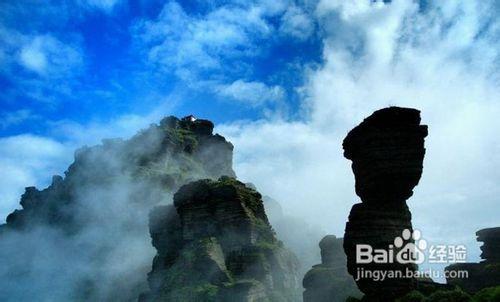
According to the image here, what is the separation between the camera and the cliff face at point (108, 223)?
162 metres

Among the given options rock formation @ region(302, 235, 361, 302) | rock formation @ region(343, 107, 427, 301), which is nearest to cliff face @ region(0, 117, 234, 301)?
rock formation @ region(302, 235, 361, 302)

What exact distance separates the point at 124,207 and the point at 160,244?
62.6m

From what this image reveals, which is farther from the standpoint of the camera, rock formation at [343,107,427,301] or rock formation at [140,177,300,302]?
rock formation at [140,177,300,302]

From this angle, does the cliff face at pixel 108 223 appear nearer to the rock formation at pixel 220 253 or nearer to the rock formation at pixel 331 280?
the rock formation at pixel 220 253

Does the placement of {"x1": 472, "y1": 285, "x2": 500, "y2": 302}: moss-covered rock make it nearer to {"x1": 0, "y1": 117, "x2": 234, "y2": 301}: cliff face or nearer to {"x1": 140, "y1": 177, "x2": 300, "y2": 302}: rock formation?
{"x1": 140, "y1": 177, "x2": 300, "y2": 302}: rock formation

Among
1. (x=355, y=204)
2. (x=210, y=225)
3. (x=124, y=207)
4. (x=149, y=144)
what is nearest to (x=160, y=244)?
(x=210, y=225)

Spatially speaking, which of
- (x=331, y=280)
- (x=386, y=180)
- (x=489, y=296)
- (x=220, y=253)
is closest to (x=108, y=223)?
(x=220, y=253)

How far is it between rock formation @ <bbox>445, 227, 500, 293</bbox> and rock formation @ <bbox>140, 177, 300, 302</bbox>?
135 feet

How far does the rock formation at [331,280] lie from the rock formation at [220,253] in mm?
8362

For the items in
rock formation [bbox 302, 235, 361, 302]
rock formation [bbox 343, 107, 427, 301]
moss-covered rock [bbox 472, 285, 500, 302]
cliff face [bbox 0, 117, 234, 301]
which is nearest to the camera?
moss-covered rock [bbox 472, 285, 500, 302]

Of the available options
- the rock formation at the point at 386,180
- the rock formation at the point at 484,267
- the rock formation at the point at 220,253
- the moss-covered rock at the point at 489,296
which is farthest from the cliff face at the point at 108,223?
the moss-covered rock at the point at 489,296

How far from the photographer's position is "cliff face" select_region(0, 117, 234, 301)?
16212 centimetres

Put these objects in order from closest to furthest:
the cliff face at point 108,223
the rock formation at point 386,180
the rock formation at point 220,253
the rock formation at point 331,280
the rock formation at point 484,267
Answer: the rock formation at point 386,180 → the rock formation at point 484,267 → the rock formation at point 331,280 → the rock formation at point 220,253 → the cliff face at point 108,223

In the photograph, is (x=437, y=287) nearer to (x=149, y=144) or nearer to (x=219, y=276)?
(x=219, y=276)
